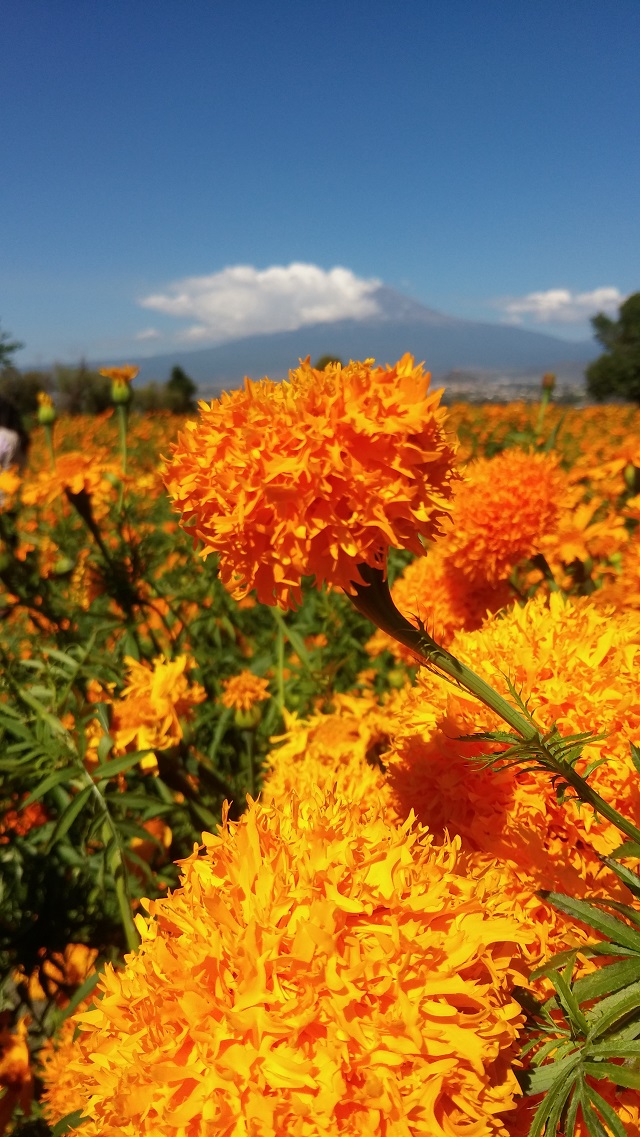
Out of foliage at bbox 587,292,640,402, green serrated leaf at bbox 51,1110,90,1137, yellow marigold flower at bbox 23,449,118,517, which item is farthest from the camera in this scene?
foliage at bbox 587,292,640,402

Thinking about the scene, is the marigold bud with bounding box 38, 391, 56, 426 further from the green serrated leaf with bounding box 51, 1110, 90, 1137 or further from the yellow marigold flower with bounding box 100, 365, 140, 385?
the green serrated leaf with bounding box 51, 1110, 90, 1137

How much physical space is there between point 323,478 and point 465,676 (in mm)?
272

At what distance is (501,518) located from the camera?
5.80ft

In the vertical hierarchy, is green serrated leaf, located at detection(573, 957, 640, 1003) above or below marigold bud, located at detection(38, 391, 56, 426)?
below

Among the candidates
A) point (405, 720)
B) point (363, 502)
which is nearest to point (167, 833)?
point (405, 720)

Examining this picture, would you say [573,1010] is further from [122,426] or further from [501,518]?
[122,426]

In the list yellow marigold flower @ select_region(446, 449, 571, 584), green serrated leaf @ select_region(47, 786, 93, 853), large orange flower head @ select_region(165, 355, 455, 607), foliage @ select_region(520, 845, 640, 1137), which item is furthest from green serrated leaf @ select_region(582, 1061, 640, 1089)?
yellow marigold flower @ select_region(446, 449, 571, 584)

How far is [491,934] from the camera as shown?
2.31 ft

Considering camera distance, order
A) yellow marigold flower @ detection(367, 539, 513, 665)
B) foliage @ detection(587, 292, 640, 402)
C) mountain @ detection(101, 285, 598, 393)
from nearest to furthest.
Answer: yellow marigold flower @ detection(367, 539, 513, 665), foliage @ detection(587, 292, 640, 402), mountain @ detection(101, 285, 598, 393)

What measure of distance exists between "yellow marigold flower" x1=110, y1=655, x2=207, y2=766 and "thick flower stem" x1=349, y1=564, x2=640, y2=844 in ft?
2.79

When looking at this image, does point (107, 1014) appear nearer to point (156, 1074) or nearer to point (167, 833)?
point (156, 1074)

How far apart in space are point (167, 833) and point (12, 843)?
0.37 meters

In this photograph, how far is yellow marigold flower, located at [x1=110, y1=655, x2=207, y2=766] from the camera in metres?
1.56

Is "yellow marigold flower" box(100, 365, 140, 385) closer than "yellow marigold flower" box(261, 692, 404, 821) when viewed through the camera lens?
No
